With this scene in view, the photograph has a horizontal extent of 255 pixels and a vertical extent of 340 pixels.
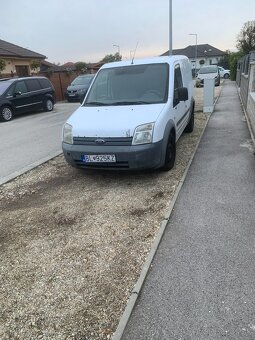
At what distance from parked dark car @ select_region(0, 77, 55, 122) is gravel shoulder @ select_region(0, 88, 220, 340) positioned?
933 cm

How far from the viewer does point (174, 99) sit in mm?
6262

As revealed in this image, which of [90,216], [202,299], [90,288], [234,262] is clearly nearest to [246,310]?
[202,299]

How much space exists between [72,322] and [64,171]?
4.21m

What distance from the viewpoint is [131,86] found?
6320mm

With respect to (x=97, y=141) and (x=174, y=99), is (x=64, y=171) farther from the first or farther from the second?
(x=174, y=99)

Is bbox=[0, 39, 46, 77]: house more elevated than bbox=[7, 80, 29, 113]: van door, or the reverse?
bbox=[0, 39, 46, 77]: house

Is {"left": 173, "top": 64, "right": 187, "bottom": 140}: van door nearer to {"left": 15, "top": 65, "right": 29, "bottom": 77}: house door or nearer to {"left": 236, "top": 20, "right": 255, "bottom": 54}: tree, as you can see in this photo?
{"left": 15, "top": 65, "right": 29, "bottom": 77}: house door

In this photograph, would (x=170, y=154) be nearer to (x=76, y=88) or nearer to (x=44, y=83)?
(x=44, y=83)

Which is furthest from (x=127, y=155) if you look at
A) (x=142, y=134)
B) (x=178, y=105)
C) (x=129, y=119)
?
(x=178, y=105)

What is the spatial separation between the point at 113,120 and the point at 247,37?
54977 mm

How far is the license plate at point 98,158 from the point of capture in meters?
5.32

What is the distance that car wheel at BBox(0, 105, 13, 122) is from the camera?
47.4 ft

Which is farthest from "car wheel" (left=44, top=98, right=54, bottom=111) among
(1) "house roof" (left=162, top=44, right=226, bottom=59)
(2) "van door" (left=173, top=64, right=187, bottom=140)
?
(1) "house roof" (left=162, top=44, right=226, bottom=59)

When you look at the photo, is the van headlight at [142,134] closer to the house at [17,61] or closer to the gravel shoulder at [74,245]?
the gravel shoulder at [74,245]
